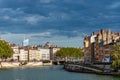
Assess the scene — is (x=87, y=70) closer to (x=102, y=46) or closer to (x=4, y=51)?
(x=102, y=46)

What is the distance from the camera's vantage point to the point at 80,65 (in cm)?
9344

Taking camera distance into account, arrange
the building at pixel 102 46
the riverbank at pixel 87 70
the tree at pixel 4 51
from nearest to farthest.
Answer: the riverbank at pixel 87 70 → the building at pixel 102 46 → the tree at pixel 4 51

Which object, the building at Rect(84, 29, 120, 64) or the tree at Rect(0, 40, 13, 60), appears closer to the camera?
the building at Rect(84, 29, 120, 64)

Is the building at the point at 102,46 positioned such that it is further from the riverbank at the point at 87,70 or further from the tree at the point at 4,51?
the tree at the point at 4,51

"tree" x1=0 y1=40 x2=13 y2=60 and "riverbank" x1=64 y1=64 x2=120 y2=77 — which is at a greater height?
"tree" x1=0 y1=40 x2=13 y2=60

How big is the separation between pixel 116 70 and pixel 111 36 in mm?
42548

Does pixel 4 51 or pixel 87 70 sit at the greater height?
pixel 4 51

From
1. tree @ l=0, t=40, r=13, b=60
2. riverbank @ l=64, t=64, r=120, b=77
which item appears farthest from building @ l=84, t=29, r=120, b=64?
tree @ l=0, t=40, r=13, b=60

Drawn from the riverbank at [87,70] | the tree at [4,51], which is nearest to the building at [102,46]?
the riverbank at [87,70]

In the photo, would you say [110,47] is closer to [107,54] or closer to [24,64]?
[107,54]

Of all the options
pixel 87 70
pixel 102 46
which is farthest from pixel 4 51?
pixel 87 70

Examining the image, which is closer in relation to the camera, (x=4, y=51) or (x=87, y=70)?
(x=87, y=70)

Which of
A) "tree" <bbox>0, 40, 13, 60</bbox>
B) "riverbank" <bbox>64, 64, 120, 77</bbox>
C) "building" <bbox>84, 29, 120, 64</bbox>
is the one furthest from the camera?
"tree" <bbox>0, 40, 13, 60</bbox>

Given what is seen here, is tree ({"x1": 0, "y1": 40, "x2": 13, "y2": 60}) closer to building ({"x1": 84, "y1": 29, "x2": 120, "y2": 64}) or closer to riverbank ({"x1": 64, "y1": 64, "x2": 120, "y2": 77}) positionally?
building ({"x1": 84, "y1": 29, "x2": 120, "y2": 64})
